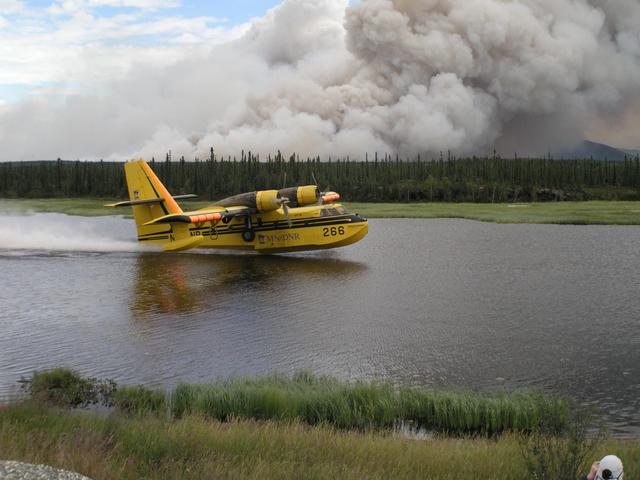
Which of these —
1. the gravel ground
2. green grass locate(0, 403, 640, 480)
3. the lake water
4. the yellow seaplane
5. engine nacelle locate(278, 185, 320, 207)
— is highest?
engine nacelle locate(278, 185, 320, 207)

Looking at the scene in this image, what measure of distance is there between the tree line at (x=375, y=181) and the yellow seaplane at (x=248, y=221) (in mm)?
73936

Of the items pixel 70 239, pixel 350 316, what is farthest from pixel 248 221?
pixel 350 316

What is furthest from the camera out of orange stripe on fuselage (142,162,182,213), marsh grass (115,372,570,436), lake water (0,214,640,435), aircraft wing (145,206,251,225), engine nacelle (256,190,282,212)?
orange stripe on fuselage (142,162,182,213)

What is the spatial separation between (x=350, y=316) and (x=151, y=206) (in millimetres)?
23185

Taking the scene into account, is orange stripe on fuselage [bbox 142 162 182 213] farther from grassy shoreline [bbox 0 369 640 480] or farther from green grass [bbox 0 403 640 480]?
green grass [bbox 0 403 640 480]

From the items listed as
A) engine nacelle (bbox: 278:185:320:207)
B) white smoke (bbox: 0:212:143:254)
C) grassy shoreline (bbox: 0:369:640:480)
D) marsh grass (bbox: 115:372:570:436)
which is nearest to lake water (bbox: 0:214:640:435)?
marsh grass (bbox: 115:372:570:436)

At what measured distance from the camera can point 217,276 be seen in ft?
114

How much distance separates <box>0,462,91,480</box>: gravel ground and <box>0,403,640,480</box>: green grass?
1.49 ft

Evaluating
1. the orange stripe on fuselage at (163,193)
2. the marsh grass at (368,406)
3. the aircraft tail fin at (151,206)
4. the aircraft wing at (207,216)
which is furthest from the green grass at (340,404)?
the orange stripe on fuselage at (163,193)

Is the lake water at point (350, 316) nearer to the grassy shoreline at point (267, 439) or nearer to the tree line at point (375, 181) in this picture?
the grassy shoreline at point (267, 439)

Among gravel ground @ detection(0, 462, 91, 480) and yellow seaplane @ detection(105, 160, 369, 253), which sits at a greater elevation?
yellow seaplane @ detection(105, 160, 369, 253)

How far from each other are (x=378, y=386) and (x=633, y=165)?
153m

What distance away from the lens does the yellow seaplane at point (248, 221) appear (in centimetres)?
3878

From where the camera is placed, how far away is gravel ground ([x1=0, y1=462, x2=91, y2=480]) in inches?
276
